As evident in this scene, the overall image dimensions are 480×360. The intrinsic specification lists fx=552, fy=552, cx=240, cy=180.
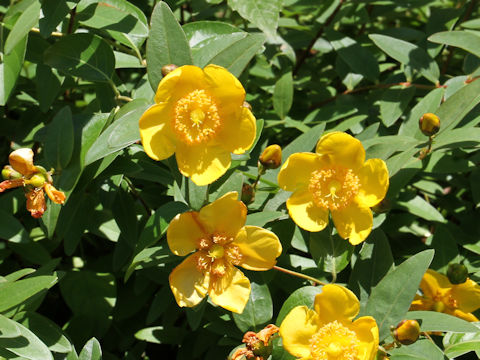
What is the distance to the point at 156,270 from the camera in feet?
5.33

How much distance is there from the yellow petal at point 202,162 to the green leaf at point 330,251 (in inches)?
13.8

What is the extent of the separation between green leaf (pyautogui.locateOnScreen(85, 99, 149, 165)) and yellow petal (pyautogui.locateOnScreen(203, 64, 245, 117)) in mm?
172

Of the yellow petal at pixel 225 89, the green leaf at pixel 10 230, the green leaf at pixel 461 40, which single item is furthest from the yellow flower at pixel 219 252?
the green leaf at pixel 461 40

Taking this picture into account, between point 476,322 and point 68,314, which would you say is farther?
point 68,314

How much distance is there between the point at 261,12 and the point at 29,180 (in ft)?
2.45

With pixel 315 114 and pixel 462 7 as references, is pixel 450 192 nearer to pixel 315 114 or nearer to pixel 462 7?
pixel 315 114

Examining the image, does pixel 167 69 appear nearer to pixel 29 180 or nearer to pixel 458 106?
pixel 29 180

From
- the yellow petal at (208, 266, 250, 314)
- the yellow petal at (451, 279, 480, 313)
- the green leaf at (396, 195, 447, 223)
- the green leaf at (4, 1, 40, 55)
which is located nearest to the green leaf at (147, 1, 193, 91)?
the green leaf at (4, 1, 40, 55)

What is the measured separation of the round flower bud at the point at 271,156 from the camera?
1.35 metres

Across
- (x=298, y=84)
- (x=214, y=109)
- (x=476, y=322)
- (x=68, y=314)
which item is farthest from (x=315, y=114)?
(x=68, y=314)

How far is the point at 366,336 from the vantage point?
1256 mm

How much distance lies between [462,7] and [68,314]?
1850 mm

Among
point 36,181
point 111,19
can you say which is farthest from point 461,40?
point 36,181

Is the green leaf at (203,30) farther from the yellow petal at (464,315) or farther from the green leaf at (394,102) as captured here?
the yellow petal at (464,315)
